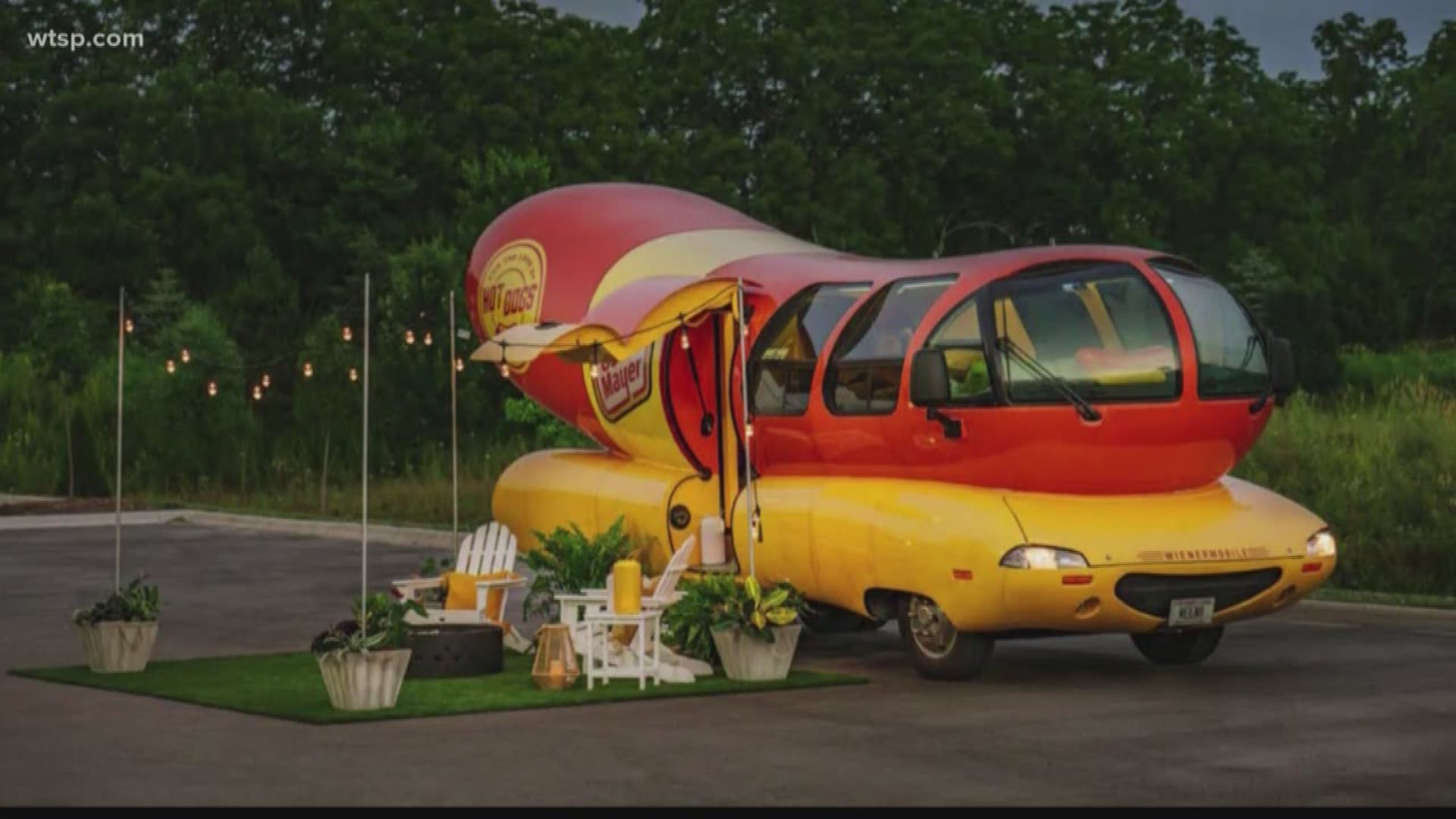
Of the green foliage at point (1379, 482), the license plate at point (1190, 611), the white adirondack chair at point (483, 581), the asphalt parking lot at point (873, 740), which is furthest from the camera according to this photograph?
the green foliage at point (1379, 482)

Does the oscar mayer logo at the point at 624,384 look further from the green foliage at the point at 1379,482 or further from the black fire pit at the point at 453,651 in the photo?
the green foliage at the point at 1379,482

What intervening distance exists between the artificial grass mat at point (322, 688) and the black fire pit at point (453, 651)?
10 cm

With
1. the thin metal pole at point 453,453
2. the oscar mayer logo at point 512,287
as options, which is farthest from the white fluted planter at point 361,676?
the oscar mayer logo at point 512,287

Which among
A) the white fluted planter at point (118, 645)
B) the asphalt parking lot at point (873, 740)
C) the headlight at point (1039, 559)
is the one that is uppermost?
the headlight at point (1039, 559)

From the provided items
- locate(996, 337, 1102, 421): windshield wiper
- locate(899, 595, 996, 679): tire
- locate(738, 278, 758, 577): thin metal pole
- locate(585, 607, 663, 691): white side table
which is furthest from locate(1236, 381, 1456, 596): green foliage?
locate(585, 607, 663, 691): white side table

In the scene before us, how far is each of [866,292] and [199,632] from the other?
6470 mm

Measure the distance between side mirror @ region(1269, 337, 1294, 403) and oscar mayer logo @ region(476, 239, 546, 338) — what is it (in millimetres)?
6903

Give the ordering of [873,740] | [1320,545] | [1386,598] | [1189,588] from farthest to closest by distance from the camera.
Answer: [1386,598] < [1320,545] < [1189,588] < [873,740]

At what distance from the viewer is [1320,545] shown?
17.5m

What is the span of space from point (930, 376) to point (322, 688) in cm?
415

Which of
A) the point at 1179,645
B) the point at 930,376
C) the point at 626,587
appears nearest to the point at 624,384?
the point at 626,587

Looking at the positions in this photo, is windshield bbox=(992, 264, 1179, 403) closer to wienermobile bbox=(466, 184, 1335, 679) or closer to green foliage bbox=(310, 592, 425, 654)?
wienermobile bbox=(466, 184, 1335, 679)

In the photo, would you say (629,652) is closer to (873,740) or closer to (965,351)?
(965,351)

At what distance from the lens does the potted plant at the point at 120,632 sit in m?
18.1
